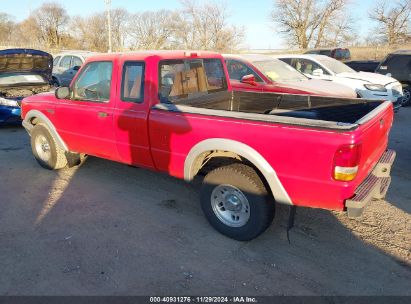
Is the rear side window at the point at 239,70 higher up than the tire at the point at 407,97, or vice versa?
the rear side window at the point at 239,70

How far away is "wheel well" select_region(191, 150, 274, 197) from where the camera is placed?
11.2 ft

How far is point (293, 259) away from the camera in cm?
331

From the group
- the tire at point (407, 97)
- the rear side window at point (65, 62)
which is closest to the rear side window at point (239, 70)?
the tire at point (407, 97)

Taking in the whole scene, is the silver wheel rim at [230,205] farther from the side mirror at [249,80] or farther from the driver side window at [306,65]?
the driver side window at [306,65]

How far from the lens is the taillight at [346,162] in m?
2.72

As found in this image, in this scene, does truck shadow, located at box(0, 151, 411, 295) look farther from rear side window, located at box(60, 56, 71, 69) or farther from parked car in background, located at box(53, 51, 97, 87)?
rear side window, located at box(60, 56, 71, 69)

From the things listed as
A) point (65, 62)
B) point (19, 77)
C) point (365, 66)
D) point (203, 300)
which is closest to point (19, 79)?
point (19, 77)

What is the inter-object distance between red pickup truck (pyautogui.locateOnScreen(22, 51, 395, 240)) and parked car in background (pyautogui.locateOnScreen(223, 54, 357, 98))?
8.12 feet

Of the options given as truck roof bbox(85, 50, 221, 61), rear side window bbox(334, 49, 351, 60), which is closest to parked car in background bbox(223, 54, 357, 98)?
truck roof bbox(85, 50, 221, 61)

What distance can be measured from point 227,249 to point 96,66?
2.86 m

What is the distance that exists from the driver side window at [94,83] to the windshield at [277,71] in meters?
4.24

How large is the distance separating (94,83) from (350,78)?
7044mm

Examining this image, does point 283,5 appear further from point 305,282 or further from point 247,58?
point 305,282

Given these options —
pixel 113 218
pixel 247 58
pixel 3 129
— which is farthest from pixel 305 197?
pixel 3 129
